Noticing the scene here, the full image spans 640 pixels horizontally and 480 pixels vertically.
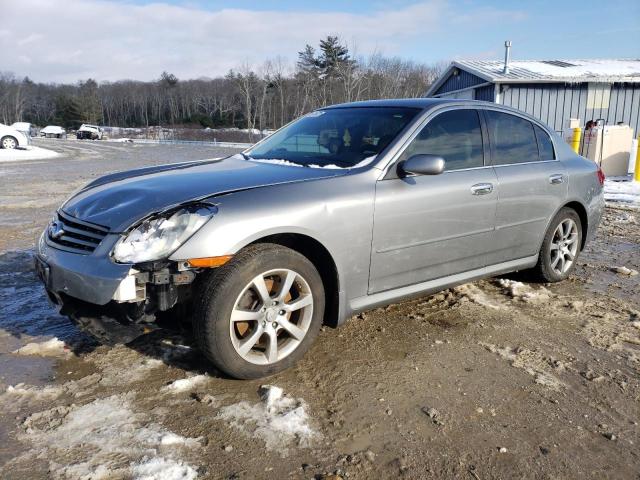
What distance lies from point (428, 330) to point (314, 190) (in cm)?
143

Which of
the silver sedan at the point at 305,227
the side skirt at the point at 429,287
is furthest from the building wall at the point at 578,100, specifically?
the side skirt at the point at 429,287

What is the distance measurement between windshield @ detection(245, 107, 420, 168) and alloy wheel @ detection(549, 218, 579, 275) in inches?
77.7

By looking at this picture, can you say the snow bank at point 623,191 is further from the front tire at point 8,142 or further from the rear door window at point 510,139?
the front tire at point 8,142

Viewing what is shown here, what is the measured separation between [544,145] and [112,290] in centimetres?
379

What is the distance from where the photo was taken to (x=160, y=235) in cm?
268

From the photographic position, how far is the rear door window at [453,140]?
3645 mm

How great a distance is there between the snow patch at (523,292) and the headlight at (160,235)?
2921 millimetres

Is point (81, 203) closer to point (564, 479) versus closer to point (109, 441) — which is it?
point (109, 441)

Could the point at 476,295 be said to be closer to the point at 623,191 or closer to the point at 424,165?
the point at 424,165

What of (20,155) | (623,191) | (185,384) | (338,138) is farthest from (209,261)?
(20,155)

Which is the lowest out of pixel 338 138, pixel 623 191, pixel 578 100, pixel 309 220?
pixel 623 191

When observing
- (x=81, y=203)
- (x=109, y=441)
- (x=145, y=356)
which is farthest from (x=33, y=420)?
(x=81, y=203)

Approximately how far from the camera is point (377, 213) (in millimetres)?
3252

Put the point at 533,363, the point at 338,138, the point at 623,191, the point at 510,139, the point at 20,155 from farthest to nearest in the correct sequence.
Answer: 1. the point at 20,155
2. the point at 623,191
3. the point at 510,139
4. the point at 338,138
5. the point at 533,363
